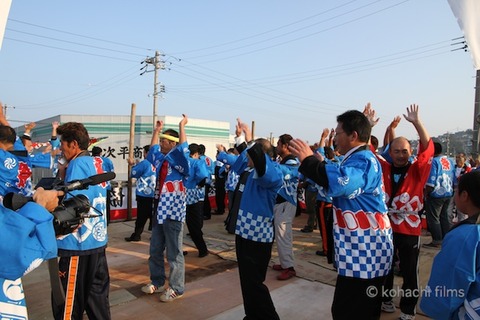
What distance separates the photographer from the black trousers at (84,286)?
2.66m

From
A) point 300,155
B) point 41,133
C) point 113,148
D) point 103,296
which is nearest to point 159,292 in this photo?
point 103,296

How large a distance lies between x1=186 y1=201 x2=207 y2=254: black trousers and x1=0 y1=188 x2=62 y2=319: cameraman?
167 inches

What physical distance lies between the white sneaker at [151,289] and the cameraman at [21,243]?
279cm

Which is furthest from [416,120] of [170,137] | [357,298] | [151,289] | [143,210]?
[143,210]

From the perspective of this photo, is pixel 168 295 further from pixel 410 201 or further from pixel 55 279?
pixel 410 201

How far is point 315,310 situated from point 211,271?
1.86 meters

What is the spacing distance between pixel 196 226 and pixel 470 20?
16.2ft

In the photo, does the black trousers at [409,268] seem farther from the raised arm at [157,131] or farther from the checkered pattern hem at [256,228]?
the raised arm at [157,131]

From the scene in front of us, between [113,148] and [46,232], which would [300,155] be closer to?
[46,232]

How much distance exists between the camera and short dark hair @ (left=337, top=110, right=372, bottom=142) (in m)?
2.52

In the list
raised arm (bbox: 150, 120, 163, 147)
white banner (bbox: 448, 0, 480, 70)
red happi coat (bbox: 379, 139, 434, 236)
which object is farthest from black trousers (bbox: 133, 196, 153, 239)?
white banner (bbox: 448, 0, 480, 70)

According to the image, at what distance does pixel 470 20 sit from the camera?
191cm

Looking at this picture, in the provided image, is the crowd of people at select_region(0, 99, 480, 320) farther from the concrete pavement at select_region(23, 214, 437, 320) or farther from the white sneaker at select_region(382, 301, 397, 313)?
the concrete pavement at select_region(23, 214, 437, 320)

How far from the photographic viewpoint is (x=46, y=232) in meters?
1.43
